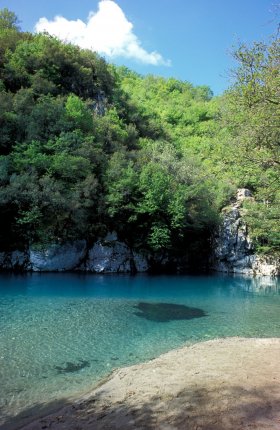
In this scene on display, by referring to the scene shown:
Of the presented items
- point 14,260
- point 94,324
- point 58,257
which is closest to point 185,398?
point 94,324

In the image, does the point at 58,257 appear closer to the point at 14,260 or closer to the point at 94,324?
the point at 14,260

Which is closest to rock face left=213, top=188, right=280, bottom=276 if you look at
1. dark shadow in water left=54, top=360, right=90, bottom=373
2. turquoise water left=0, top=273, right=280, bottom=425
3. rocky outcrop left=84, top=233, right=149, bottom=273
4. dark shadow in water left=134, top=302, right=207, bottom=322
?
turquoise water left=0, top=273, right=280, bottom=425

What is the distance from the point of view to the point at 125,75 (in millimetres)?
102312

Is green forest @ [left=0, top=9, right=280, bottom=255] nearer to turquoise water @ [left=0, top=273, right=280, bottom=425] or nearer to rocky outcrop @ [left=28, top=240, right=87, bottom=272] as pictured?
rocky outcrop @ [left=28, top=240, right=87, bottom=272]

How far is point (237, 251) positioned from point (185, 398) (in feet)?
128

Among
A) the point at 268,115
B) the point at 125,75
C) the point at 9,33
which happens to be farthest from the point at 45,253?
the point at 125,75

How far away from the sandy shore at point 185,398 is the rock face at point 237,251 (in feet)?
112

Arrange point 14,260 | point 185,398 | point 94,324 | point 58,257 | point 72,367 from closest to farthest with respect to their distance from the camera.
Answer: point 185,398, point 72,367, point 94,324, point 14,260, point 58,257

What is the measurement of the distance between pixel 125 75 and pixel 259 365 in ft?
334

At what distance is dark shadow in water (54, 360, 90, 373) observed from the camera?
10805mm

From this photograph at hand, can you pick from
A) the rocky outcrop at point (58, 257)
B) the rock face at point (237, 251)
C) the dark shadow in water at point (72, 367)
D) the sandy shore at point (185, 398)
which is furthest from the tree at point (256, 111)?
the rock face at point (237, 251)

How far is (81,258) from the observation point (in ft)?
124

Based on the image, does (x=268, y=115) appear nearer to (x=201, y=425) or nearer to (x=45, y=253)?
(x=201, y=425)

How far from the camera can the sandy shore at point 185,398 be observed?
6.45 meters
